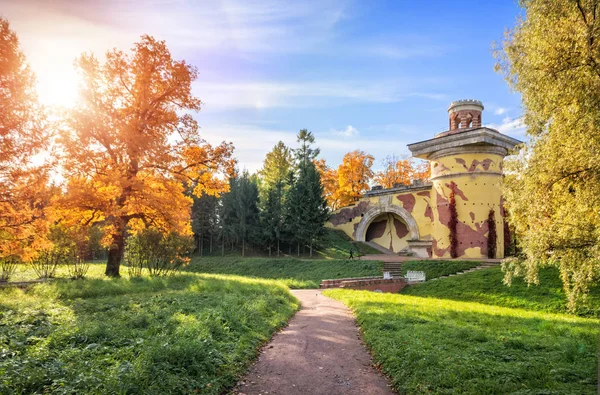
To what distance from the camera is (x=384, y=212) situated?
123 feet

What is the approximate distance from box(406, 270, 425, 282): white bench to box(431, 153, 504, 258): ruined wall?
17.5ft

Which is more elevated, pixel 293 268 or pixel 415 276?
pixel 415 276

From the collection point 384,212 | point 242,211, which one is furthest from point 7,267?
point 384,212

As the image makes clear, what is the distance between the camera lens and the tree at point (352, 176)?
46.0 metres

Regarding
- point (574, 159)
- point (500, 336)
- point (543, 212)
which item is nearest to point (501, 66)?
point (574, 159)

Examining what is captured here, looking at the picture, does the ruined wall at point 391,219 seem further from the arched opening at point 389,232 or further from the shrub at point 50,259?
the shrub at point 50,259

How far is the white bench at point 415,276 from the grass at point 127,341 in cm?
1419

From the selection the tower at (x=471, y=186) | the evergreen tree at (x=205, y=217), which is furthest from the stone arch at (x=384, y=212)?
the evergreen tree at (x=205, y=217)

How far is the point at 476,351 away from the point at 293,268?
24.1 metres

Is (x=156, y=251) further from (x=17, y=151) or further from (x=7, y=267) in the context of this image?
(x=17, y=151)

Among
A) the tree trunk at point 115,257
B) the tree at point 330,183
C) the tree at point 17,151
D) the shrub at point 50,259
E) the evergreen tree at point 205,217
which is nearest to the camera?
the tree at point 17,151

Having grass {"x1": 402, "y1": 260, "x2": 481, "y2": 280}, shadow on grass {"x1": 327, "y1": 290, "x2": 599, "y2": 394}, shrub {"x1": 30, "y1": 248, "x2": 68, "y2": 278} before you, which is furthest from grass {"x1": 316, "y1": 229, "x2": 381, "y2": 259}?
A: shadow on grass {"x1": 327, "y1": 290, "x2": 599, "y2": 394}

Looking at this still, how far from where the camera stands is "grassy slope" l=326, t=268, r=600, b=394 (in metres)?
5.00

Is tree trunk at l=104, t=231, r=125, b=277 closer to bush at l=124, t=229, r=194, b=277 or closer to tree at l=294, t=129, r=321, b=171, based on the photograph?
bush at l=124, t=229, r=194, b=277
